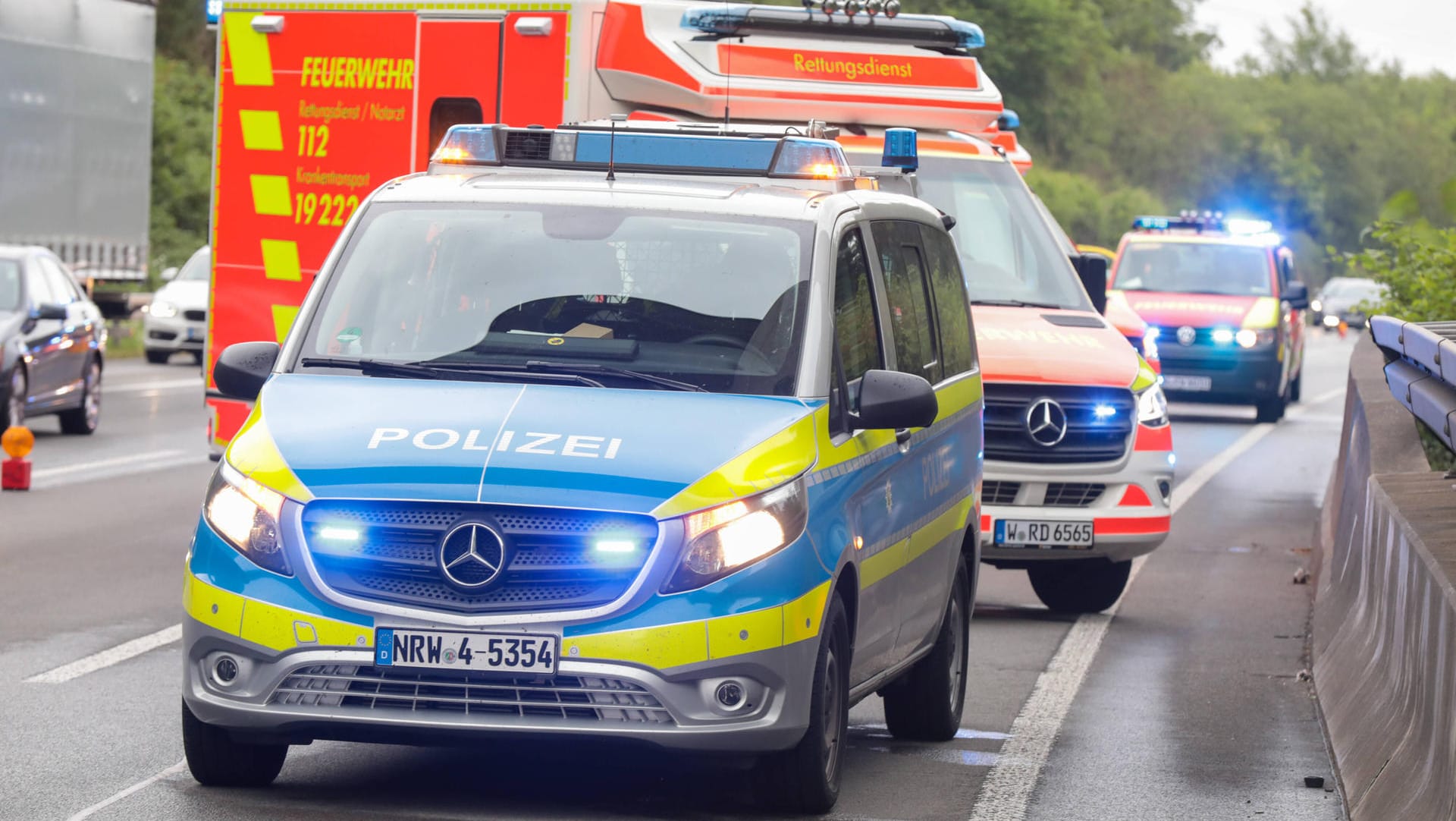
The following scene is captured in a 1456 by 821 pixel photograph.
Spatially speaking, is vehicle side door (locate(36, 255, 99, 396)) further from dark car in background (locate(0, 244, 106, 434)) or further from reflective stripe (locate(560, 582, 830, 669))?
reflective stripe (locate(560, 582, 830, 669))

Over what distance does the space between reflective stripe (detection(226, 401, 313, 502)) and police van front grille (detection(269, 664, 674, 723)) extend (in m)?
0.48

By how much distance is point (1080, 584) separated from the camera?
41.6 ft

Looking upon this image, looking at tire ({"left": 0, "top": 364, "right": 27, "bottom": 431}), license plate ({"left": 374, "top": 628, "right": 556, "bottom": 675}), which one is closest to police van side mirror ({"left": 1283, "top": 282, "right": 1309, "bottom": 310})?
tire ({"left": 0, "top": 364, "right": 27, "bottom": 431})

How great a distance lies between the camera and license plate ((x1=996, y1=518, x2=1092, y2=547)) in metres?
11.8

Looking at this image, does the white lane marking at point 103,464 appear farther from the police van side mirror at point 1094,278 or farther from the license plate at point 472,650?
the license plate at point 472,650

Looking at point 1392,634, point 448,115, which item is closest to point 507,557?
point 1392,634

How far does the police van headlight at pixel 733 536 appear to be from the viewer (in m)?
6.45

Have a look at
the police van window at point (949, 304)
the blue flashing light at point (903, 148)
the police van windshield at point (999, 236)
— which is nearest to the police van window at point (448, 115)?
the police van windshield at point (999, 236)

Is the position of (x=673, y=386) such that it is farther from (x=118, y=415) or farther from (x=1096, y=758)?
(x=118, y=415)

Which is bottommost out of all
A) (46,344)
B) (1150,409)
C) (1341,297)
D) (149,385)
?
(1341,297)

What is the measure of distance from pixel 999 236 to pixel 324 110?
356cm

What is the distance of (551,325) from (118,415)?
18.4 m

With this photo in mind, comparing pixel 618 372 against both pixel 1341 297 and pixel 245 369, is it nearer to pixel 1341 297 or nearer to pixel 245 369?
pixel 245 369

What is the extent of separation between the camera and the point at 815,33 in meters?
14.2
